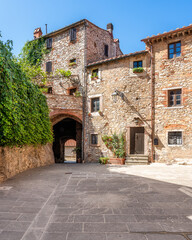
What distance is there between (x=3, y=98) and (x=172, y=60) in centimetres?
1013

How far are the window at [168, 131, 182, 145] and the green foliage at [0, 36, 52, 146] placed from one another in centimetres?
725

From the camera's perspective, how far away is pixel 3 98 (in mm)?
5418

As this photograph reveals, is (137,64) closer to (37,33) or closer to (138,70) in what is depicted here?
(138,70)

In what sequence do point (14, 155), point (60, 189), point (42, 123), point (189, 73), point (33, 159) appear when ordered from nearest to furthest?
point (60, 189)
point (14, 155)
point (33, 159)
point (42, 123)
point (189, 73)

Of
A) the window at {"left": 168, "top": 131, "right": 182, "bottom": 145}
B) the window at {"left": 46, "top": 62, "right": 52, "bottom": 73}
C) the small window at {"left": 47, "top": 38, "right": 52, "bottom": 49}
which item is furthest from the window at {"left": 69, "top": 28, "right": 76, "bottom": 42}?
the window at {"left": 168, "top": 131, "right": 182, "bottom": 145}

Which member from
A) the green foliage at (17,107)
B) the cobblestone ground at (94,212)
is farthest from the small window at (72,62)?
the cobblestone ground at (94,212)

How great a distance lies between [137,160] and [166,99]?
426cm

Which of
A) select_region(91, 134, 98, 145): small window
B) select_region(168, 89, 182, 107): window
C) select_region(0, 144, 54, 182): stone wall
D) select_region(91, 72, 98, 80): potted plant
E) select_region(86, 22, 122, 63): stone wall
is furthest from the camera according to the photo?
select_region(86, 22, 122, 63): stone wall

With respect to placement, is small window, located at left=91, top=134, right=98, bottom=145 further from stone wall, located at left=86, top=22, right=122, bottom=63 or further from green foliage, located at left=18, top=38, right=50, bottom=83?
green foliage, located at left=18, top=38, right=50, bottom=83

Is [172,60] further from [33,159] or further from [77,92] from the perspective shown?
[33,159]

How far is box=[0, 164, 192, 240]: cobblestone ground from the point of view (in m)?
2.55

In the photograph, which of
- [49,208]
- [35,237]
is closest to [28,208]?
[49,208]

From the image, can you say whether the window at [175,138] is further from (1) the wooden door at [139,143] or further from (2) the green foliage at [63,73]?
(2) the green foliage at [63,73]

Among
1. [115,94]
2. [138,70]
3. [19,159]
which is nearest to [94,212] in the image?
[19,159]
